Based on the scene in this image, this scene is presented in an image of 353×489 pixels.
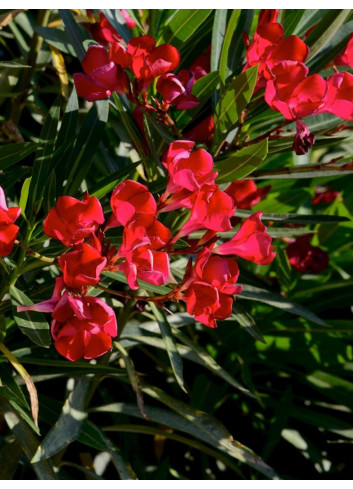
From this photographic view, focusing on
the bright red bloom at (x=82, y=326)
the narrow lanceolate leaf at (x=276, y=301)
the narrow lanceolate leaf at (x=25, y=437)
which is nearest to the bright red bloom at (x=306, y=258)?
the narrow lanceolate leaf at (x=276, y=301)

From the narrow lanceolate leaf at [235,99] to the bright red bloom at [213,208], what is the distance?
0.22 metres

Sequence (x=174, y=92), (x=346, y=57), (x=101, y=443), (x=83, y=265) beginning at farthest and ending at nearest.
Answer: (x=101, y=443) → (x=346, y=57) → (x=174, y=92) → (x=83, y=265)

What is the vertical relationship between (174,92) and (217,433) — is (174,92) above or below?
above

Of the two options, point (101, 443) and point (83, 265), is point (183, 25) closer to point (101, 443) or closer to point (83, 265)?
point (83, 265)

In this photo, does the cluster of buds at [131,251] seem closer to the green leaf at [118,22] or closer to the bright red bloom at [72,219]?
the bright red bloom at [72,219]

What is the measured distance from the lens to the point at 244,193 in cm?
144

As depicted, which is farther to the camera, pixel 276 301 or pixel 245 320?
pixel 276 301

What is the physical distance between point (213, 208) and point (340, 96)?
0.96ft

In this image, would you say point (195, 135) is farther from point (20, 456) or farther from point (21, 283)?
point (20, 456)

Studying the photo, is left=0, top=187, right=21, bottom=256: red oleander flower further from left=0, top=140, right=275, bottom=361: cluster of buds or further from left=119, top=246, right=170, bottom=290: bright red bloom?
left=119, top=246, right=170, bottom=290: bright red bloom

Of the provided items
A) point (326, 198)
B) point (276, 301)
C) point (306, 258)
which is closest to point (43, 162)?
point (276, 301)

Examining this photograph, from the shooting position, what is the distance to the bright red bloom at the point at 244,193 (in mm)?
1425

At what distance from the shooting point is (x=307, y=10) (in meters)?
1.38
